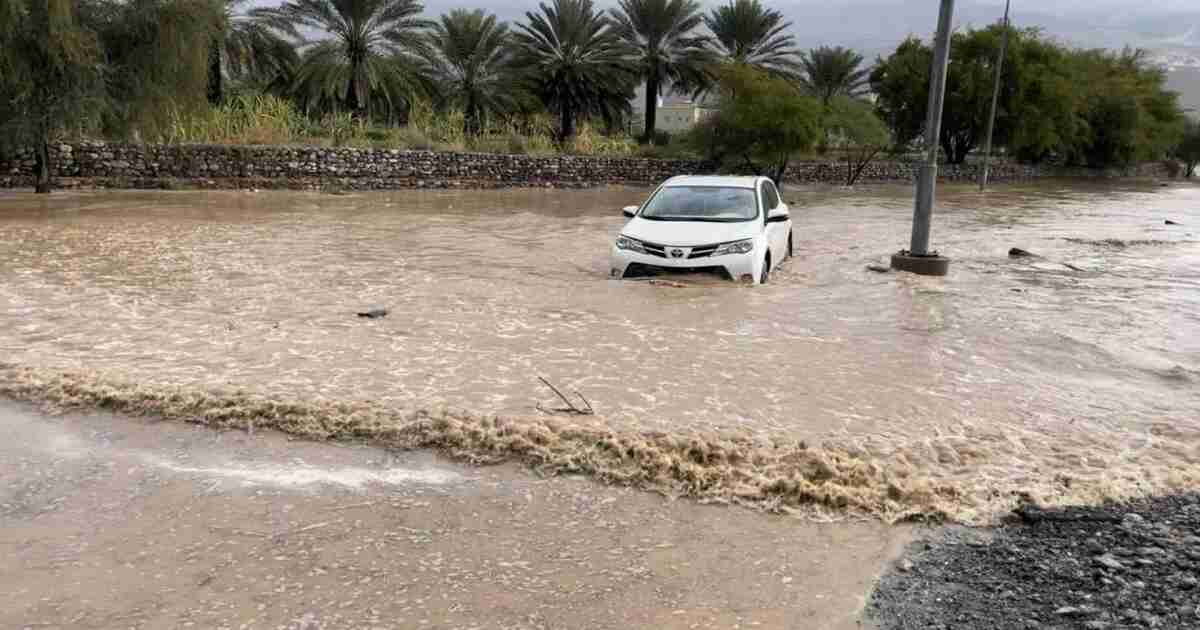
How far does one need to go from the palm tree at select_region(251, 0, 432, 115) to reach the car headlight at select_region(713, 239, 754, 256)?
25220 mm

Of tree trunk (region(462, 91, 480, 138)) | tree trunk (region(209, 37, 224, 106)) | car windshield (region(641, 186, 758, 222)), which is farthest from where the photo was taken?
tree trunk (region(462, 91, 480, 138))

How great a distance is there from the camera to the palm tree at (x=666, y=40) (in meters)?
37.1

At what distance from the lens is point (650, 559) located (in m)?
3.84

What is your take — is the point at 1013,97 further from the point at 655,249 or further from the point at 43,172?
the point at 655,249

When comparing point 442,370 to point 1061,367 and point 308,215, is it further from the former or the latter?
point 308,215

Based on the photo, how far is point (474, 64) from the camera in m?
37.2

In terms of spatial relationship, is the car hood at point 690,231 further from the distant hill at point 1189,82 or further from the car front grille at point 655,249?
the distant hill at point 1189,82

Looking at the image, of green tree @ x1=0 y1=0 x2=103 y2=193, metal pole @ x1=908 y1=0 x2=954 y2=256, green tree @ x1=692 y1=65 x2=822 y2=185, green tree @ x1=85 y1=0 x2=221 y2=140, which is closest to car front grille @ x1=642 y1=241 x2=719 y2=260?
metal pole @ x1=908 y1=0 x2=954 y2=256

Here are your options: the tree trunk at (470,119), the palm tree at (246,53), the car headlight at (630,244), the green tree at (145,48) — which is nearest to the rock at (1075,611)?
the car headlight at (630,244)

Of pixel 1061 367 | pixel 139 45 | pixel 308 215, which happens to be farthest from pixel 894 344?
pixel 139 45

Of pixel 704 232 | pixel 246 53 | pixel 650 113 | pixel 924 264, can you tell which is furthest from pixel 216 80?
pixel 924 264

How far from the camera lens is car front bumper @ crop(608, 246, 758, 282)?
10.5 metres

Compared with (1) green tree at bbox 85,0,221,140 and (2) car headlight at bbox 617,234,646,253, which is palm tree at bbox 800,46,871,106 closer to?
(1) green tree at bbox 85,0,221,140

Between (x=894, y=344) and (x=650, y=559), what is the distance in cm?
511
